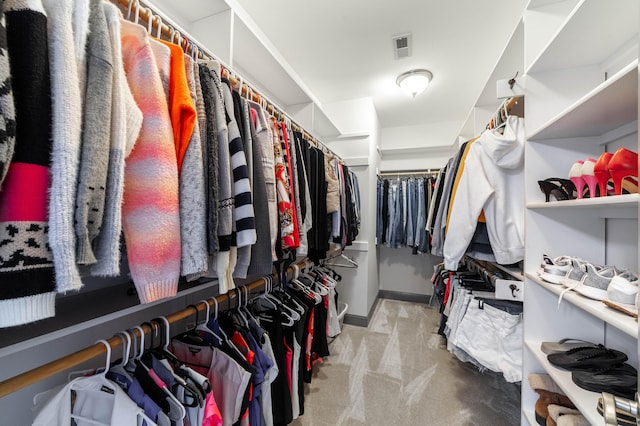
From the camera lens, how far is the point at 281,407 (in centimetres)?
115

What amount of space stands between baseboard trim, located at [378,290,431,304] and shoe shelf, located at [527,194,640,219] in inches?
105

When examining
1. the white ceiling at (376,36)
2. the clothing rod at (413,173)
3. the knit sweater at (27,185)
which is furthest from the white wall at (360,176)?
the knit sweater at (27,185)

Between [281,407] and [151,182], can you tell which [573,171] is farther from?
[281,407]

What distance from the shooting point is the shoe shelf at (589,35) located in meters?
0.84

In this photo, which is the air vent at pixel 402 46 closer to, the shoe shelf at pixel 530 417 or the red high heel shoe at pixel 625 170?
the red high heel shoe at pixel 625 170

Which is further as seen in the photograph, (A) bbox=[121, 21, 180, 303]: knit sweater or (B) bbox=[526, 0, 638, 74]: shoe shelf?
(B) bbox=[526, 0, 638, 74]: shoe shelf

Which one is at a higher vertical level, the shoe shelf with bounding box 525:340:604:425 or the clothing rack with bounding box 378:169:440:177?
the clothing rack with bounding box 378:169:440:177

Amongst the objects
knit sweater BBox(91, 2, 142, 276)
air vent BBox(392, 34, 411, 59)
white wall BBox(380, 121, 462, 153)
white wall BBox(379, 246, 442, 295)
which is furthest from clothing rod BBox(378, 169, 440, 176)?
knit sweater BBox(91, 2, 142, 276)

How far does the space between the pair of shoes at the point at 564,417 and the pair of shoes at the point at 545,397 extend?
4 cm

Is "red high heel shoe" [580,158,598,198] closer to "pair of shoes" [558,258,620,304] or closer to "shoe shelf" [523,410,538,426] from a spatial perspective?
"pair of shoes" [558,258,620,304]

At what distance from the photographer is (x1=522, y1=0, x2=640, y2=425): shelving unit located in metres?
0.93

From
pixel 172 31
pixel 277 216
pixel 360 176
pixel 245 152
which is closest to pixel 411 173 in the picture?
pixel 360 176

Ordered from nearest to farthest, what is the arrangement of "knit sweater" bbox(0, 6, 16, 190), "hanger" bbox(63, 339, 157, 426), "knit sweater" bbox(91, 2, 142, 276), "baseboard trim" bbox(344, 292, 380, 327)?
1. "knit sweater" bbox(0, 6, 16, 190)
2. "knit sweater" bbox(91, 2, 142, 276)
3. "hanger" bbox(63, 339, 157, 426)
4. "baseboard trim" bbox(344, 292, 380, 327)

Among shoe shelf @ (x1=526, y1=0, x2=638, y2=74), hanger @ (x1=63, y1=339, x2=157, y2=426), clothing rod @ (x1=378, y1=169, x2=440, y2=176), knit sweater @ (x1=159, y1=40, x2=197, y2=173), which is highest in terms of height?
shoe shelf @ (x1=526, y1=0, x2=638, y2=74)
